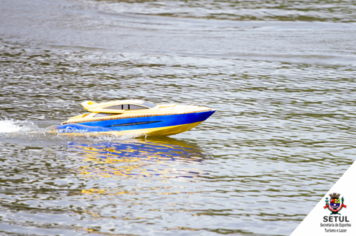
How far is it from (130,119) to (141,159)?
10.4ft

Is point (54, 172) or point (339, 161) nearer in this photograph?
point (54, 172)

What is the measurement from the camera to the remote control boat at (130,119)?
80.3 feet

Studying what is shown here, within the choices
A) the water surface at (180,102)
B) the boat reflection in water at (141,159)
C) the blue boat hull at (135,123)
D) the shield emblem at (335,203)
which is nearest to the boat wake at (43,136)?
the water surface at (180,102)

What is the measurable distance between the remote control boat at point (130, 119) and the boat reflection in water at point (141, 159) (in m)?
0.69

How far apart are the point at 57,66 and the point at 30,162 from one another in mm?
19099

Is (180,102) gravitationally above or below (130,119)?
above

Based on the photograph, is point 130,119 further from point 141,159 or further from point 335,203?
point 335,203

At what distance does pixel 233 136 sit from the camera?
83.8 feet

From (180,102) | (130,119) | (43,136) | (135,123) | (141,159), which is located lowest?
(141,159)

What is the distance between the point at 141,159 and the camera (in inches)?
864

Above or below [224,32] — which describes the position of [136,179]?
below

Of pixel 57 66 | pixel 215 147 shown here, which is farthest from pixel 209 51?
pixel 215 147

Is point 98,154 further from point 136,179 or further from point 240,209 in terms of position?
point 240,209

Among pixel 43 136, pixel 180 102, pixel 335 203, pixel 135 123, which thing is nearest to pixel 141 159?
pixel 135 123
